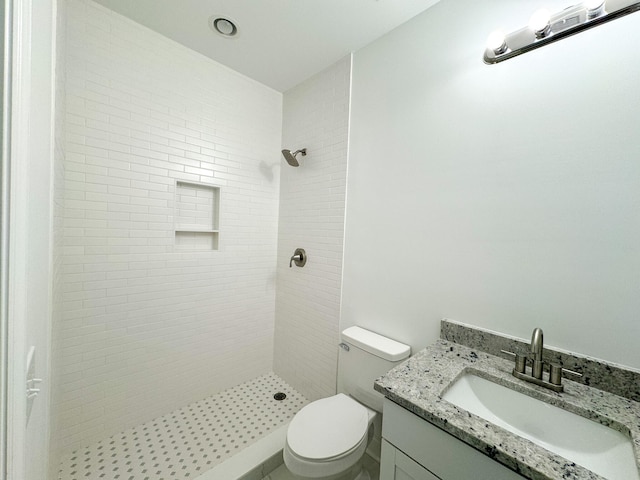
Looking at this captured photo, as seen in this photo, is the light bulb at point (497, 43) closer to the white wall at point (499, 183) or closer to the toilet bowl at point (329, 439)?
the white wall at point (499, 183)

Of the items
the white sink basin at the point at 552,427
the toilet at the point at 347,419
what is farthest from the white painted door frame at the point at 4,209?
the white sink basin at the point at 552,427

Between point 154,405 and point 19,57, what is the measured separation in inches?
81.9

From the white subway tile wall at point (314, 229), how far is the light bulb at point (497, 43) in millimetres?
885

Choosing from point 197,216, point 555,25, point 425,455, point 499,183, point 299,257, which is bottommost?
point 425,455

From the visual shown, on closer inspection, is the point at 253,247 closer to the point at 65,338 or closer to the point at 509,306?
the point at 65,338

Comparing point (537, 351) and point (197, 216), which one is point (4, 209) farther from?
point (197, 216)

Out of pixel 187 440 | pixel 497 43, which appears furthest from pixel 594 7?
pixel 187 440

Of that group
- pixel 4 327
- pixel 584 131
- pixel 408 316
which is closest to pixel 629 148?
pixel 584 131

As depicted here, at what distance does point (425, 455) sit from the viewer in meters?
0.77

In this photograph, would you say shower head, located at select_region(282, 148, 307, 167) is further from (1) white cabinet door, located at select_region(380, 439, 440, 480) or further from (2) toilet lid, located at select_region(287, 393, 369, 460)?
(1) white cabinet door, located at select_region(380, 439, 440, 480)

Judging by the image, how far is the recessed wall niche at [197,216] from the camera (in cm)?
182

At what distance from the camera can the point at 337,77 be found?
1.77 meters

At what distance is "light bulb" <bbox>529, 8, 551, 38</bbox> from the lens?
2.77ft

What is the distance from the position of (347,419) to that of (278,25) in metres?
2.29
